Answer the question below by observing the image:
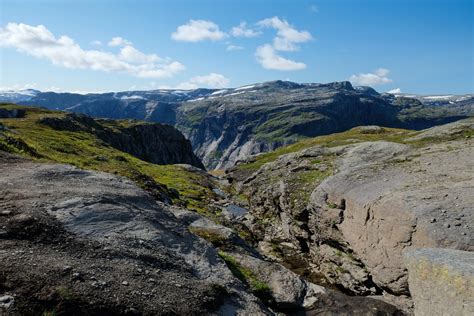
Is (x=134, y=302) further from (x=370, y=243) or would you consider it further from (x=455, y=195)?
(x=455, y=195)

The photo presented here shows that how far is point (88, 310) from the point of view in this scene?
50.1 ft

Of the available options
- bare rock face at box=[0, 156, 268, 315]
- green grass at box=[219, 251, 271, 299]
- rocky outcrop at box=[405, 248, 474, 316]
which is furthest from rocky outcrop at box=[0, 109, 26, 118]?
rocky outcrop at box=[405, 248, 474, 316]

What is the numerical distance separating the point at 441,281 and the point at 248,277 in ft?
37.6

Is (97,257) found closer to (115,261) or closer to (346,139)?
(115,261)

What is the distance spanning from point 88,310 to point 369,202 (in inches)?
1102

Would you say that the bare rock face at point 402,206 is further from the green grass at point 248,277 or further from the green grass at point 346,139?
the green grass at point 346,139

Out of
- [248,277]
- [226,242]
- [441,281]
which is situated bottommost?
[248,277]

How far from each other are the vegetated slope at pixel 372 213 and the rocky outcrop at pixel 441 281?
737 centimetres

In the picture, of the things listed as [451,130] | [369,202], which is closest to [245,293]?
[369,202]

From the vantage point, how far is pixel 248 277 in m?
24.9

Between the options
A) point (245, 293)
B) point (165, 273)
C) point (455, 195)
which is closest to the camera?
point (165, 273)

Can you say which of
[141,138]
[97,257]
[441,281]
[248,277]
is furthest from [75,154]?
[141,138]

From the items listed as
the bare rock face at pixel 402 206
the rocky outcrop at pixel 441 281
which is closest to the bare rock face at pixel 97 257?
the rocky outcrop at pixel 441 281

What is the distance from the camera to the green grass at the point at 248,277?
24.0m
